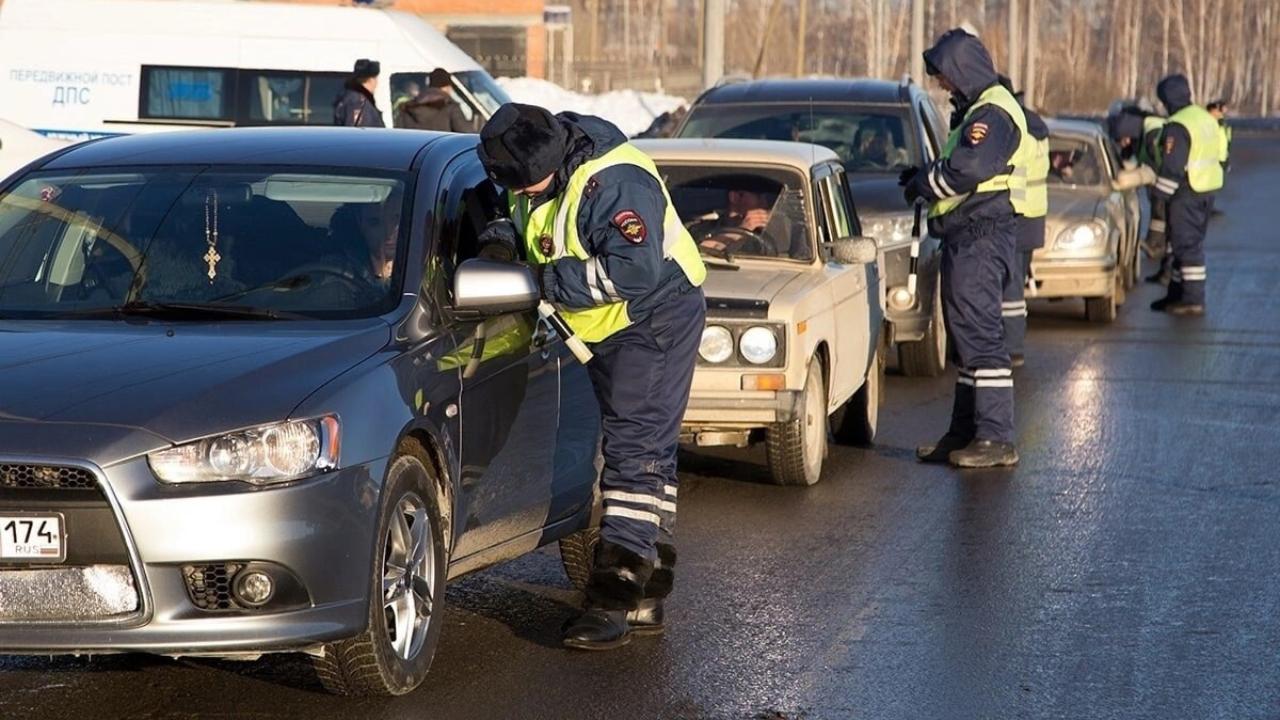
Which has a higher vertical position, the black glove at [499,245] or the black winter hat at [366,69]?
the black winter hat at [366,69]

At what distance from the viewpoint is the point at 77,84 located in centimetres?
2106

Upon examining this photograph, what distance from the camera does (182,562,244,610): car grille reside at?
559 cm

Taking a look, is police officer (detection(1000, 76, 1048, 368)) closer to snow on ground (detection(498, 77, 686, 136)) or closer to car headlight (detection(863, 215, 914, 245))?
car headlight (detection(863, 215, 914, 245))

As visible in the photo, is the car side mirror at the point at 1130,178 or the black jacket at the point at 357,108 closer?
the black jacket at the point at 357,108

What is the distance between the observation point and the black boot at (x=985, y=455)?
1084cm

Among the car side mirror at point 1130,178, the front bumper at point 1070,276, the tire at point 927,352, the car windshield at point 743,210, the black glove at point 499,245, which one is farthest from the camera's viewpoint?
the car side mirror at point 1130,178

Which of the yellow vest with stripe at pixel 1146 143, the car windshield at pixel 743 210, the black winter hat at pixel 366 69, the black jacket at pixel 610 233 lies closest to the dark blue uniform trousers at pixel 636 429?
the black jacket at pixel 610 233

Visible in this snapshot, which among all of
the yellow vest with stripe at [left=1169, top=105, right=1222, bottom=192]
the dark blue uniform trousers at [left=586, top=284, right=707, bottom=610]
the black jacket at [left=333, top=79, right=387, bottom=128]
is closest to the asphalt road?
the dark blue uniform trousers at [left=586, top=284, right=707, bottom=610]

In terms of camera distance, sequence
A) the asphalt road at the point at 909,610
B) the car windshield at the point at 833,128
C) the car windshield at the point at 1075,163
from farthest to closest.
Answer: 1. the car windshield at the point at 1075,163
2. the car windshield at the point at 833,128
3. the asphalt road at the point at 909,610

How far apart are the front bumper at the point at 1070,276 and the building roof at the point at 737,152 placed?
20.9 feet

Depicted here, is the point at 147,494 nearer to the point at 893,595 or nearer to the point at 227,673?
the point at 227,673

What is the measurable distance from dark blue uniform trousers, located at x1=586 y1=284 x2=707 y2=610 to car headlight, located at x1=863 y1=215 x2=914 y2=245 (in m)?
6.89

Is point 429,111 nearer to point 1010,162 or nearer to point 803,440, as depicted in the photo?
point 1010,162

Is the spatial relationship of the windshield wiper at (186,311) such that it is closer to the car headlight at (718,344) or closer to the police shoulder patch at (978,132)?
the car headlight at (718,344)
